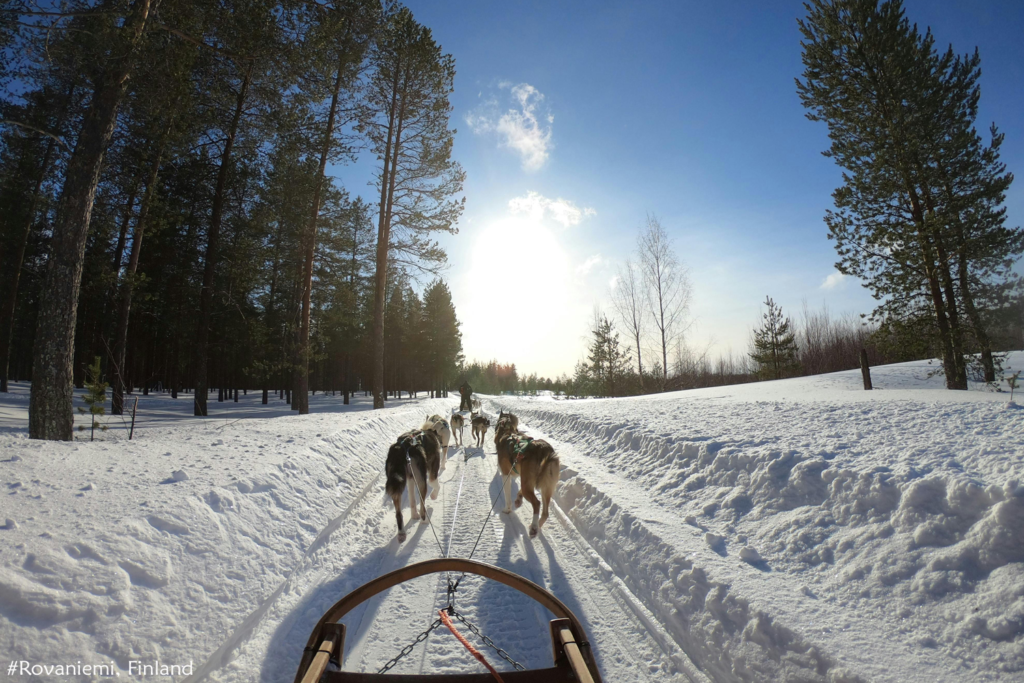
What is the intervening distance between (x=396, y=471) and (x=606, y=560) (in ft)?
8.79

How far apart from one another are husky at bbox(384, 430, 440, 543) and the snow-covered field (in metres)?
0.28

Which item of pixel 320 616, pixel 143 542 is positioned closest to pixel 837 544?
pixel 320 616

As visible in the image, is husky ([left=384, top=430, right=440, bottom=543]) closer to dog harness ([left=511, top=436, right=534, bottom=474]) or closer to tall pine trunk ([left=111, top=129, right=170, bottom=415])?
dog harness ([left=511, top=436, right=534, bottom=474])

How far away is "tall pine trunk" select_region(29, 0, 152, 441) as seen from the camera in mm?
6000

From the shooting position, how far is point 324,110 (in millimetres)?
15320

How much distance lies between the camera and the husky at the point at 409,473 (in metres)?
4.82

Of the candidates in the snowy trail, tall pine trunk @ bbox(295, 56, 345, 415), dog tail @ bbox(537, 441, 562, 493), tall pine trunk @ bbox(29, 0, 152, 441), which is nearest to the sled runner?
the snowy trail

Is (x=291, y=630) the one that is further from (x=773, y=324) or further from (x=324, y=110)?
(x=773, y=324)

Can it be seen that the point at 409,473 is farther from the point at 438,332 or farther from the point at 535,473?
the point at 438,332

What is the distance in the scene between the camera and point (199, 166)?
51.8ft

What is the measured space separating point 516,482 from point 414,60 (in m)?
17.2

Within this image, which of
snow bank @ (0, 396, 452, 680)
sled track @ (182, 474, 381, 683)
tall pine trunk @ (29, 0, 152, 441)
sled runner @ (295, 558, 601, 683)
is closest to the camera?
sled runner @ (295, 558, 601, 683)

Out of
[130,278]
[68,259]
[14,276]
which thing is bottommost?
[68,259]

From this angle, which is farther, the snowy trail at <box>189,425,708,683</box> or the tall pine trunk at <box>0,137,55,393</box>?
the tall pine trunk at <box>0,137,55,393</box>
